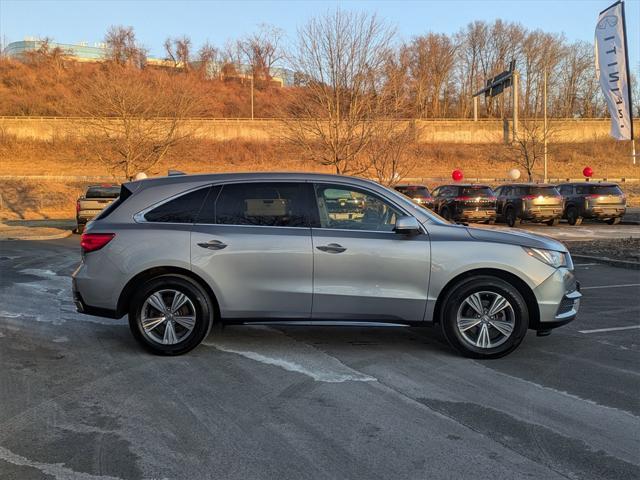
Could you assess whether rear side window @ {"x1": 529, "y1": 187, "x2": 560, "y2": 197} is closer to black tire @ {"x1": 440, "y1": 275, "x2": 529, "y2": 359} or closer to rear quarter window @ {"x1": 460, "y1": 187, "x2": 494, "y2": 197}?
rear quarter window @ {"x1": 460, "y1": 187, "x2": 494, "y2": 197}

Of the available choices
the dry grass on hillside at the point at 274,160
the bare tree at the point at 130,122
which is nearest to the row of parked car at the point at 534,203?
the bare tree at the point at 130,122

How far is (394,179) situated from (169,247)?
17.1 metres

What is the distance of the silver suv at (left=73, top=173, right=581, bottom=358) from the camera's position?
5.56 meters

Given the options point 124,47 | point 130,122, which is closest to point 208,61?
point 124,47

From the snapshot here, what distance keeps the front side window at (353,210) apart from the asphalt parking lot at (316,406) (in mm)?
1310

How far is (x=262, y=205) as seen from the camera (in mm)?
5793

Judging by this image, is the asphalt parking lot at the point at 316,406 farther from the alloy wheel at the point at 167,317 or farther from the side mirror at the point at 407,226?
the side mirror at the point at 407,226

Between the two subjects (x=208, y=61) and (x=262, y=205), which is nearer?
(x=262, y=205)

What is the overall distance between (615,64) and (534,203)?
653cm

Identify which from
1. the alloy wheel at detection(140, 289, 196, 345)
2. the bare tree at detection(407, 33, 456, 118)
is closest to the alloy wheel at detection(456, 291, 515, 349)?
the alloy wheel at detection(140, 289, 196, 345)

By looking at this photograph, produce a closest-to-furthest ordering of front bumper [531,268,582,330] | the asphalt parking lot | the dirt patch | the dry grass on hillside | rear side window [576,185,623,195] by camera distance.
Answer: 1. the asphalt parking lot
2. front bumper [531,268,582,330]
3. the dirt patch
4. rear side window [576,185,623,195]
5. the dry grass on hillside

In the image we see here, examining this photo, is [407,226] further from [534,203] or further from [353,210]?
[534,203]

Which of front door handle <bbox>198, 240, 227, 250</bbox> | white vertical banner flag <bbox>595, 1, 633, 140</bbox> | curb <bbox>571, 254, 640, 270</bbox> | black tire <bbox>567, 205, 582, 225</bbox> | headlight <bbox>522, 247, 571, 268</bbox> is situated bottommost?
curb <bbox>571, 254, 640, 270</bbox>

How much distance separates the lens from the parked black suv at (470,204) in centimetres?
2241
